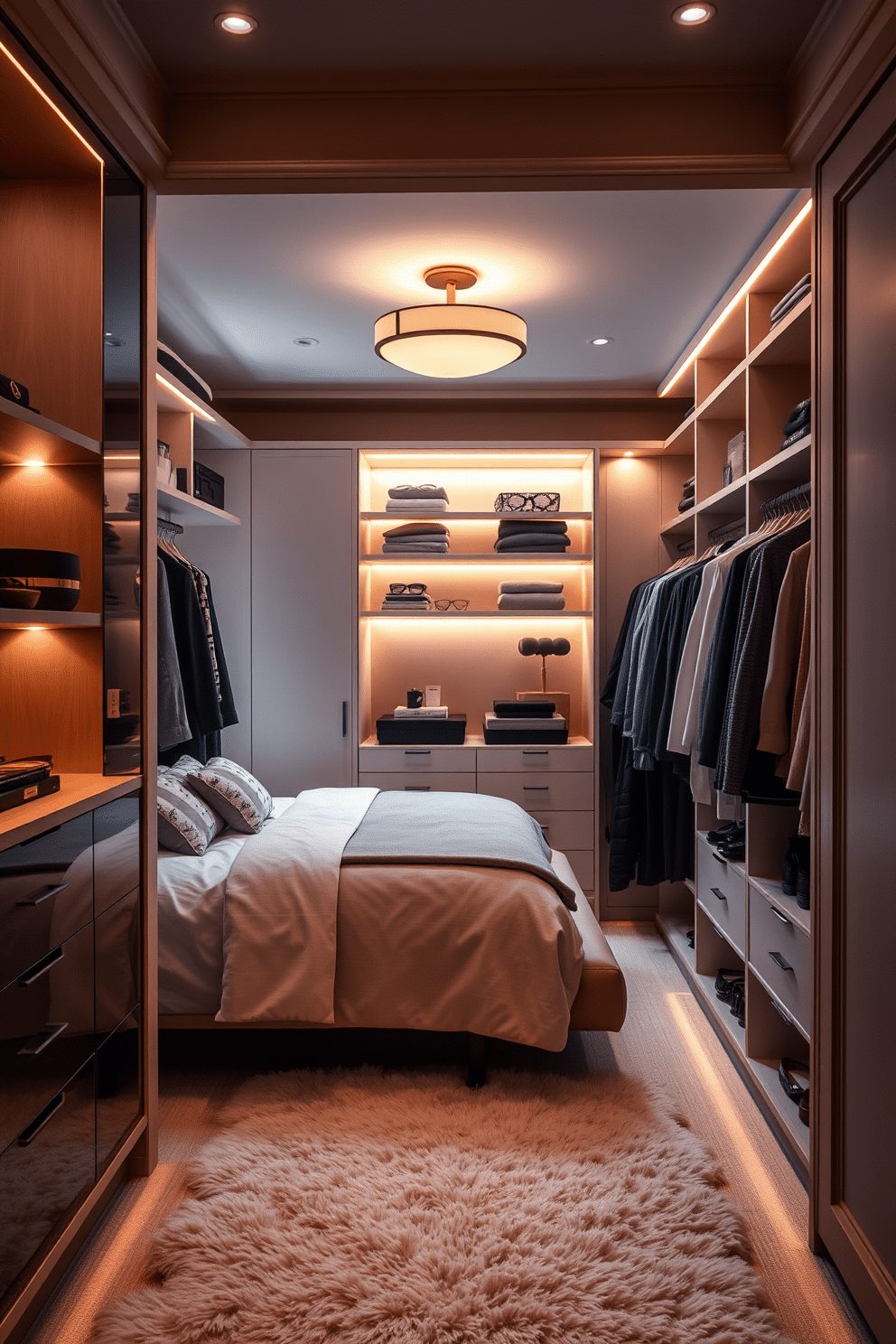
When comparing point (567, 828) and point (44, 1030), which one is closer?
point (44, 1030)

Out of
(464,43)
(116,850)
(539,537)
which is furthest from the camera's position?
(539,537)

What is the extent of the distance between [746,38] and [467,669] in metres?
3.42

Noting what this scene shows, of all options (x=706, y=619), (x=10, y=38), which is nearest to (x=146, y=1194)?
(x=706, y=619)

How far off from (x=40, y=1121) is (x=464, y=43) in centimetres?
231

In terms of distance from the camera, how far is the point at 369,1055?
9.70 ft

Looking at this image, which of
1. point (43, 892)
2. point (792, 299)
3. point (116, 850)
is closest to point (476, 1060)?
point (116, 850)

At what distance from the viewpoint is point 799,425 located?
248 centimetres

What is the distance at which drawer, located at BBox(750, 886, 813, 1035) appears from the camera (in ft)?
7.65

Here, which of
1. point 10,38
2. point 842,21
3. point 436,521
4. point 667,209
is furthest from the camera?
point 436,521

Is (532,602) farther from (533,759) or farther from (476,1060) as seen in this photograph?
(476,1060)

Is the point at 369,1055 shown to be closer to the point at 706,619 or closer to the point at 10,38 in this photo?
the point at 706,619

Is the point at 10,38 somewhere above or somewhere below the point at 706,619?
above

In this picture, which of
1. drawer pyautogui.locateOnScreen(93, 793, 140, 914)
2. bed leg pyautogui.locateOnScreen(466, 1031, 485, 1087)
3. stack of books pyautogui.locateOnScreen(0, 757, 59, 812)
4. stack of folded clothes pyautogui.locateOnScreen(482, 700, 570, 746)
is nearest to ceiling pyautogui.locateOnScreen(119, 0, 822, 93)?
stack of books pyautogui.locateOnScreen(0, 757, 59, 812)

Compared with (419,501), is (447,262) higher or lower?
higher
